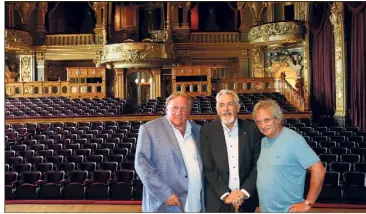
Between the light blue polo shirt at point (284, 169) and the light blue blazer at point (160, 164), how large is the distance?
326mm

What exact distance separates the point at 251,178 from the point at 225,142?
0.66ft

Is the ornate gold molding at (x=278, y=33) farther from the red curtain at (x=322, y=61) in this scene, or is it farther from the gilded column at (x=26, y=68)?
the gilded column at (x=26, y=68)

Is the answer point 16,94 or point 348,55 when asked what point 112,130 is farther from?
point 16,94

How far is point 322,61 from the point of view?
10.6 m

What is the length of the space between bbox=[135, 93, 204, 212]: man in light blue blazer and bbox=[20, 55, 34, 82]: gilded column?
1323 cm

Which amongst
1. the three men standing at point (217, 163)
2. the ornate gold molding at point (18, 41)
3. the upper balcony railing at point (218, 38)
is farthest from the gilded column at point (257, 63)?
the three men standing at point (217, 163)

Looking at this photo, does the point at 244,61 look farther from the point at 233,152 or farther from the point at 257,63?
the point at 233,152

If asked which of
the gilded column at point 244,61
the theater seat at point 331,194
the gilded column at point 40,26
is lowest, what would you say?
the theater seat at point 331,194

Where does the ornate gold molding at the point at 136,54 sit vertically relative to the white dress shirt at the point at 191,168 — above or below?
above

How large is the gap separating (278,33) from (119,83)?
497cm

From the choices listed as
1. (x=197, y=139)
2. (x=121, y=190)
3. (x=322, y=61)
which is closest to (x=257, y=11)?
(x=322, y=61)

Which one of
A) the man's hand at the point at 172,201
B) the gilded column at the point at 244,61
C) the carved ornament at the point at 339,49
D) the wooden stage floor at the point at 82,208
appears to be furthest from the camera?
the gilded column at the point at 244,61

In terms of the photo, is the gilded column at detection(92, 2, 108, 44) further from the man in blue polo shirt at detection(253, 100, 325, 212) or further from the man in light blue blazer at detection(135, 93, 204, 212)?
the man in blue polo shirt at detection(253, 100, 325, 212)

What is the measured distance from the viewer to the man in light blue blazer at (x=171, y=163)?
1941 mm
